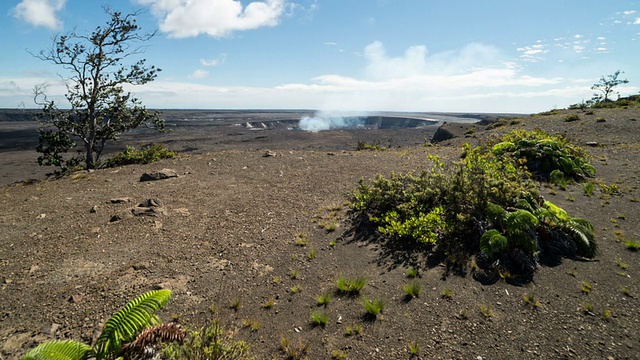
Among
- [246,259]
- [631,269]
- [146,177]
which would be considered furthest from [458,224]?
[146,177]

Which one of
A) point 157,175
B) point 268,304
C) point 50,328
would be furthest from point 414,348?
point 157,175

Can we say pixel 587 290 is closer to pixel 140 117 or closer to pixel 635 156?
pixel 635 156

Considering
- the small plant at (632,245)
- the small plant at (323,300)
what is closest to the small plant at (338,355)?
the small plant at (323,300)

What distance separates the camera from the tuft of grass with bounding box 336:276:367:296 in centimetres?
521

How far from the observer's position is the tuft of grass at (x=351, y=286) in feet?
17.1

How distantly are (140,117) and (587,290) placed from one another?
20068 millimetres

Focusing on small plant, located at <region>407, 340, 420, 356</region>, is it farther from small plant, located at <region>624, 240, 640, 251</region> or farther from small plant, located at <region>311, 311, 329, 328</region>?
small plant, located at <region>624, 240, 640, 251</region>

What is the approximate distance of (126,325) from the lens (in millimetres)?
3502

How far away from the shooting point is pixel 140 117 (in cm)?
1725

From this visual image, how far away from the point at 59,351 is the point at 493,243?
21.2ft

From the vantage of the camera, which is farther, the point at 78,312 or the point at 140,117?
the point at 140,117

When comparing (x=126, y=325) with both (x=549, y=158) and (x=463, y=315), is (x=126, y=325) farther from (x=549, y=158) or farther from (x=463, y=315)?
(x=549, y=158)

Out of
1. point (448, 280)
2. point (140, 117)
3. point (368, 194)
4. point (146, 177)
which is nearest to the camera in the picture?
point (448, 280)

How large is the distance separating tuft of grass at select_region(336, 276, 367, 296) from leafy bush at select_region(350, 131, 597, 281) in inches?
65.9
